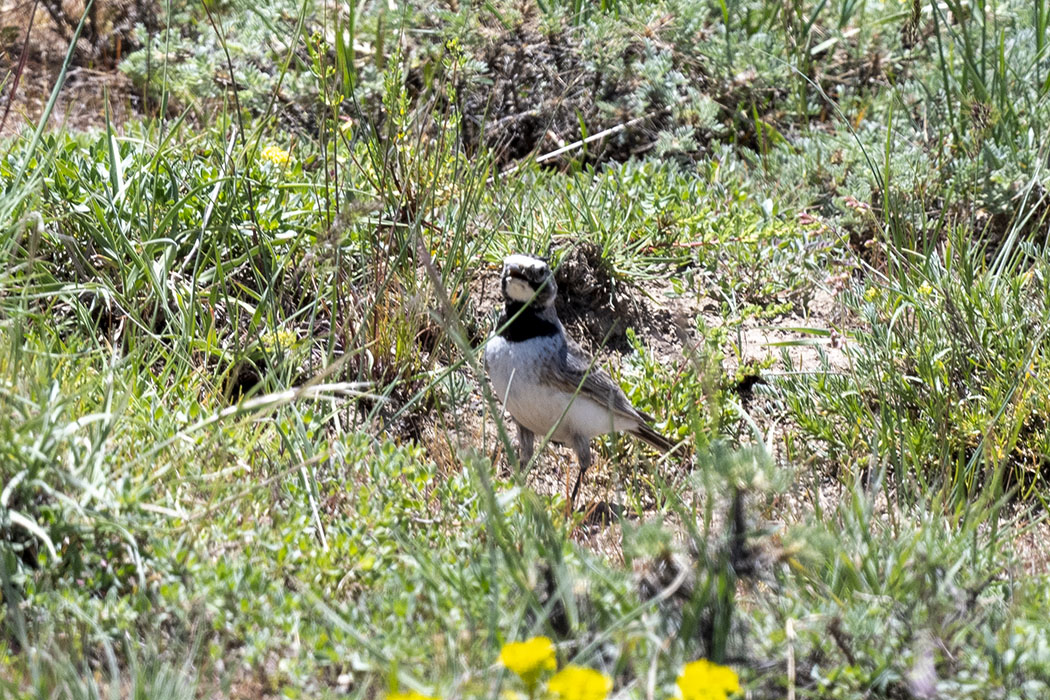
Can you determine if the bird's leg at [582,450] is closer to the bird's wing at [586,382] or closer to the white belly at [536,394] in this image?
the white belly at [536,394]

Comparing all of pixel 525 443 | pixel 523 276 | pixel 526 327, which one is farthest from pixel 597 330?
pixel 523 276

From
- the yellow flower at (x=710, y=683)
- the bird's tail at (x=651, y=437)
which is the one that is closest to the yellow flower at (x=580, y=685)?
the yellow flower at (x=710, y=683)

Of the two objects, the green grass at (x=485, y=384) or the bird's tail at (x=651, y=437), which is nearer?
the green grass at (x=485, y=384)

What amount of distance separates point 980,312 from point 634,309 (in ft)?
5.38

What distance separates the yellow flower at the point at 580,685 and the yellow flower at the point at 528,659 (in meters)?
0.06

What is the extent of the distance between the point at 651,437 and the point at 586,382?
0.45m

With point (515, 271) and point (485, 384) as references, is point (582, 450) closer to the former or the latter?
point (515, 271)

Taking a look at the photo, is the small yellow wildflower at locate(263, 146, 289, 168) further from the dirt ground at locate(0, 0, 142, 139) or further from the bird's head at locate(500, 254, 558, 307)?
the dirt ground at locate(0, 0, 142, 139)

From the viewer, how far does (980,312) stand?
15.4ft

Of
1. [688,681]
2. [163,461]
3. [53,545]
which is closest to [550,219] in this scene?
[163,461]

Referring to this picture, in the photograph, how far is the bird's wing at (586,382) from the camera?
185 inches

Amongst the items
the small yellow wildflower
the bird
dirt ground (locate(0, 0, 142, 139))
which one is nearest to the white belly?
the bird

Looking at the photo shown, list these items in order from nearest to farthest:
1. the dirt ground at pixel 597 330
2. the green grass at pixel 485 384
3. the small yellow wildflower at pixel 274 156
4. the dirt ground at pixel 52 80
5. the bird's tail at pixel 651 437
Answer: the green grass at pixel 485 384 < the dirt ground at pixel 597 330 < the bird's tail at pixel 651 437 < the small yellow wildflower at pixel 274 156 < the dirt ground at pixel 52 80

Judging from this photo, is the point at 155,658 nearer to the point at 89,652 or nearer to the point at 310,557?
the point at 89,652
